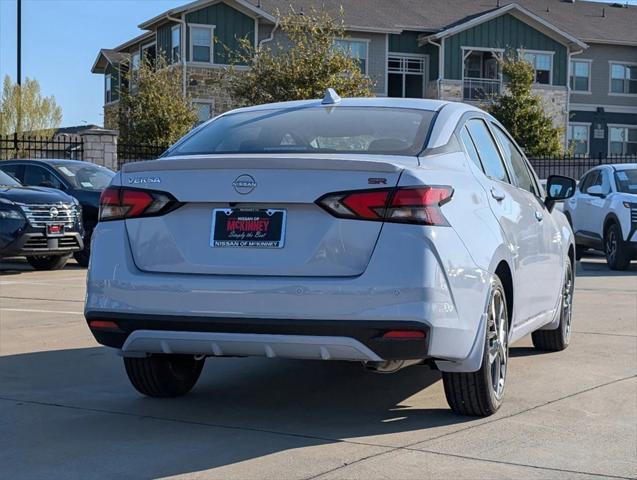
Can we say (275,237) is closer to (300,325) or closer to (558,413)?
(300,325)

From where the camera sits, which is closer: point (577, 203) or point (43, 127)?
point (577, 203)

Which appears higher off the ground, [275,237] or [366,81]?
[366,81]

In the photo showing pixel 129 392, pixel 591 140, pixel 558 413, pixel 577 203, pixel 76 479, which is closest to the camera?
pixel 76 479

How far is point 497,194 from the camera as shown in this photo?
6.12 meters

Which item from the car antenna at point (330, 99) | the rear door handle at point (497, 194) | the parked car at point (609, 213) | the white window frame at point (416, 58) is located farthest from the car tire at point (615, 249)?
the white window frame at point (416, 58)

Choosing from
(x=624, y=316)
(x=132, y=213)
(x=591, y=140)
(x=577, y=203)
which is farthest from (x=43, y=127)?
(x=132, y=213)

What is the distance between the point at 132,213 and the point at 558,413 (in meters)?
2.57

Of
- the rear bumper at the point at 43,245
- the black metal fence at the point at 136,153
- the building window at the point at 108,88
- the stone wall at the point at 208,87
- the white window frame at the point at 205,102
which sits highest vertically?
the building window at the point at 108,88

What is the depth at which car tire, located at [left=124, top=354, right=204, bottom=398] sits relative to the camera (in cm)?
602

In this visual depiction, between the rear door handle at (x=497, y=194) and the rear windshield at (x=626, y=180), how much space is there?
38.0 ft

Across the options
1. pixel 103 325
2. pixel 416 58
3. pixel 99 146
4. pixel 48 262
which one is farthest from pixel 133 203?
pixel 416 58

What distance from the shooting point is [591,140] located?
48.2 m

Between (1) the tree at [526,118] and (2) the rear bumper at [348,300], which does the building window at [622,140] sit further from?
(2) the rear bumper at [348,300]

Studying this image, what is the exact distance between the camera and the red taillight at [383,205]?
4.97 m
